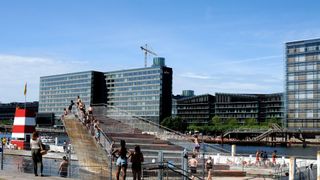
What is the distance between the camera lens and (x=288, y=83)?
17312 cm

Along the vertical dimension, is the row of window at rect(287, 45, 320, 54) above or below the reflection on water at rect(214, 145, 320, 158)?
above

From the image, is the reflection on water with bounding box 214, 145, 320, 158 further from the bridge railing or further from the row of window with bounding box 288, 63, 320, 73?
the bridge railing

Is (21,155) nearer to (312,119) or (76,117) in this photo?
(76,117)

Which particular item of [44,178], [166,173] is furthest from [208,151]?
[44,178]

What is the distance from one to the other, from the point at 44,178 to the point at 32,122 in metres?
29.6

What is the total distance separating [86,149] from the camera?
119ft

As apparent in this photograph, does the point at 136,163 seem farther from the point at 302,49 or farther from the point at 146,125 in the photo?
the point at 302,49

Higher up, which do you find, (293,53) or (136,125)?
(293,53)

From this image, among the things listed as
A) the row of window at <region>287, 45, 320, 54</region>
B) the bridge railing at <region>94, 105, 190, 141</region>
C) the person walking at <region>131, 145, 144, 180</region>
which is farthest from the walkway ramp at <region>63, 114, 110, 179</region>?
the row of window at <region>287, 45, 320, 54</region>

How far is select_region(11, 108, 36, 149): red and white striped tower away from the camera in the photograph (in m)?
48.8

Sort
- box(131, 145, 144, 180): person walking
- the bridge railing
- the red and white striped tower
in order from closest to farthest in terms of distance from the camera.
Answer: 1. box(131, 145, 144, 180): person walking
2. the bridge railing
3. the red and white striped tower

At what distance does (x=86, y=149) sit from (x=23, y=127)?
49.3 feet

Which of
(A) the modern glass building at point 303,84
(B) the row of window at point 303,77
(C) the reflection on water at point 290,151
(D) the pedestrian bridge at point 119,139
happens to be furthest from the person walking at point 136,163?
(B) the row of window at point 303,77

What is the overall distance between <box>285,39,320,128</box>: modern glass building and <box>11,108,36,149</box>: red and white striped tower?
133 m
